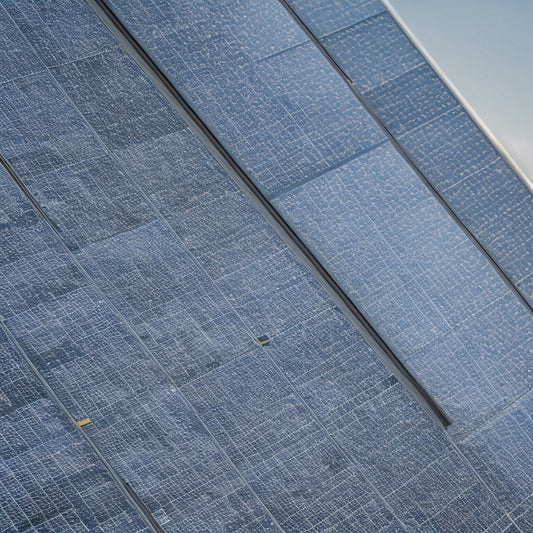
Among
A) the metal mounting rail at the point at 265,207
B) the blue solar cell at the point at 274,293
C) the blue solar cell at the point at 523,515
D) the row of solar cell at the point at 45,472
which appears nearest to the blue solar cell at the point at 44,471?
the row of solar cell at the point at 45,472

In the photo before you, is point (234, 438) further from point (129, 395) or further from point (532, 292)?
point (532, 292)

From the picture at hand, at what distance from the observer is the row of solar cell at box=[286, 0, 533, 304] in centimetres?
167

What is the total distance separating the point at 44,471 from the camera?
45.1 inches

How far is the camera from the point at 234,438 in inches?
50.6

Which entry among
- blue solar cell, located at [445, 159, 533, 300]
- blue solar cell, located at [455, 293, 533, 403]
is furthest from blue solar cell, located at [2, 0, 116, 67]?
blue solar cell, located at [455, 293, 533, 403]

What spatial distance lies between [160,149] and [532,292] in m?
0.86

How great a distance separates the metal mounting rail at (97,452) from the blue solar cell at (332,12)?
39.6 inches

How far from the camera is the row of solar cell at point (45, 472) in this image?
1115mm

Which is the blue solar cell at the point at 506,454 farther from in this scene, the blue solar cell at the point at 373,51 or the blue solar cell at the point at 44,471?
the blue solar cell at the point at 373,51

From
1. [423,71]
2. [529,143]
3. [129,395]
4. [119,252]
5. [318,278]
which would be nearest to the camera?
[129,395]

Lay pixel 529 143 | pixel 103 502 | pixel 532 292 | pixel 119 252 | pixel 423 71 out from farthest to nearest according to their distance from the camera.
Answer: pixel 529 143
pixel 423 71
pixel 532 292
pixel 119 252
pixel 103 502

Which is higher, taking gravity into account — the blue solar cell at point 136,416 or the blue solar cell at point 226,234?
the blue solar cell at point 226,234

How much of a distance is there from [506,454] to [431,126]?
0.75 m

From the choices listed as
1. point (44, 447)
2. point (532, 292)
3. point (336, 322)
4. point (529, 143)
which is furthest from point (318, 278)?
point (529, 143)
